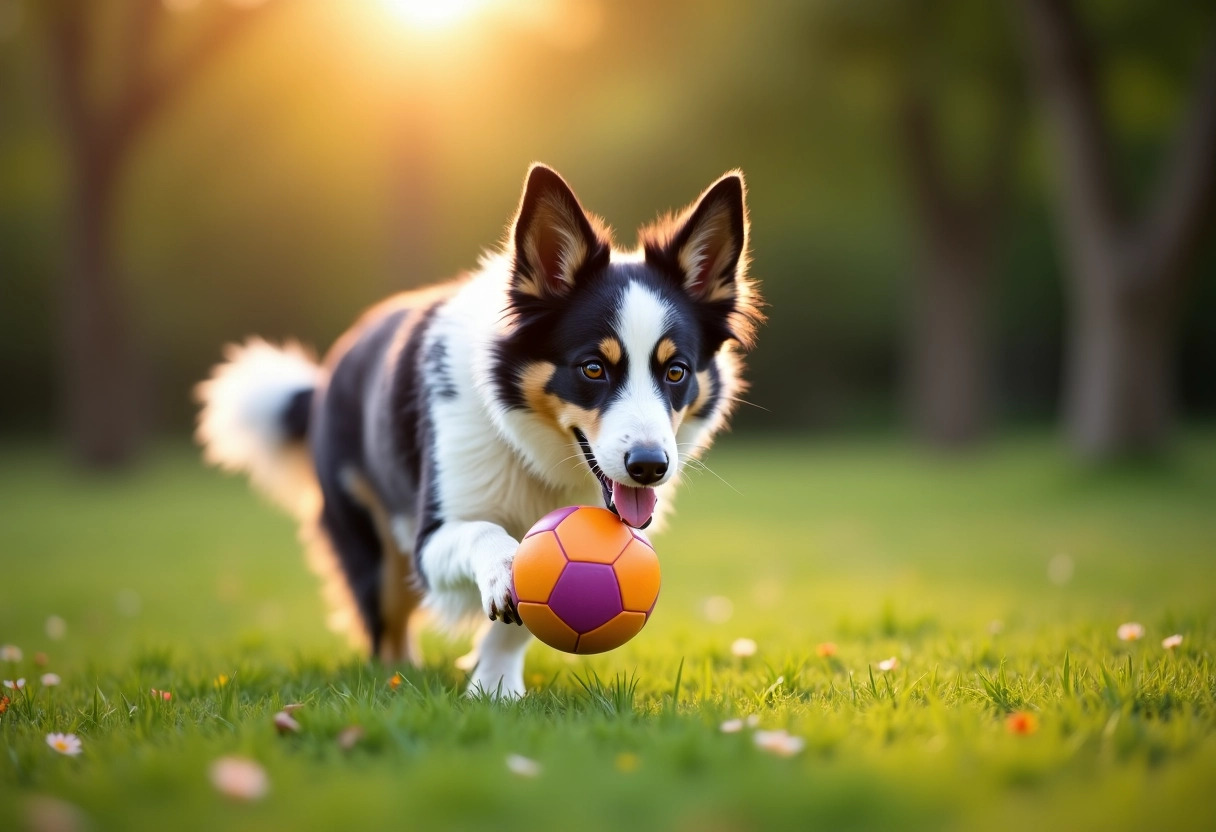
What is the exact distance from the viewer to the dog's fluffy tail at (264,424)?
5918 millimetres

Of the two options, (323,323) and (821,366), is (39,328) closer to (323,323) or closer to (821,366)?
(323,323)

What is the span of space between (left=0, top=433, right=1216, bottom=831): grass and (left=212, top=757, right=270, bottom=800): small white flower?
0.10 ft

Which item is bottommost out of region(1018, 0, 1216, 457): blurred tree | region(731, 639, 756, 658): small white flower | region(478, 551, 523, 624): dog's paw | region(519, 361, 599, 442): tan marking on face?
region(731, 639, 756, 658): small white flower

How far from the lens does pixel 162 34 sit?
17984 mm

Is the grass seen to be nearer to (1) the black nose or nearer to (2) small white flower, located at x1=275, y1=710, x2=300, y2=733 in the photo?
(2) small white flower, located at x1=275, y1=710, x2=300, y2=733

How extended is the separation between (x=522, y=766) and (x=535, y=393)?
165 cm

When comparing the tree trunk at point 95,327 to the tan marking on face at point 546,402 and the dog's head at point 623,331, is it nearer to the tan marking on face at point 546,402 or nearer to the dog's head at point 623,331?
the dog's head at point 623,331

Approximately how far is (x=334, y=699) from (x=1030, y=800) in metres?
2.21

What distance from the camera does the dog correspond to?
3.94m

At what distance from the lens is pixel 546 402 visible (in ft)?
13.6

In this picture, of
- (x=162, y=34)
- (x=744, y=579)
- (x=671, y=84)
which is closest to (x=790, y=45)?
(x=671, y=84)

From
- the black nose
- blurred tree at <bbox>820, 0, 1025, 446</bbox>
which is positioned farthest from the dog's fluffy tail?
blurred tree at <bbox>820, 0, 1025, 446</bbox>

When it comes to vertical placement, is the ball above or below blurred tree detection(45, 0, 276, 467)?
below

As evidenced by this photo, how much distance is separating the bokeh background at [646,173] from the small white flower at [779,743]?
1130cm
